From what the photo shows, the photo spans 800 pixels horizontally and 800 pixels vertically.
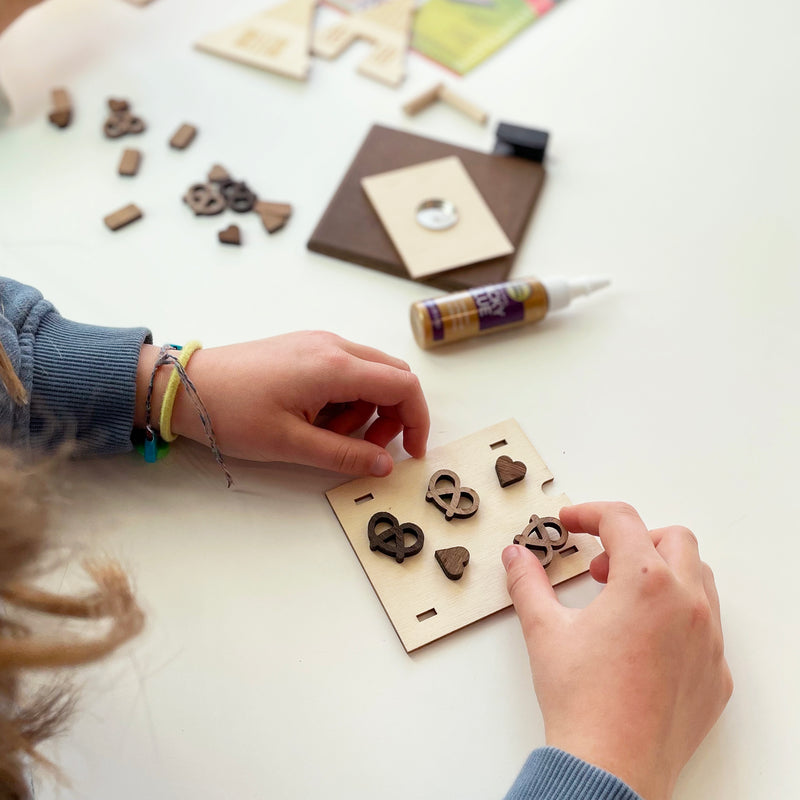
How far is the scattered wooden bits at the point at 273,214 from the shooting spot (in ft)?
3.41

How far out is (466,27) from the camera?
Answer: 1295mm

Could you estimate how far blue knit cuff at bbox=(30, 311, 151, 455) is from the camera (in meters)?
0.79

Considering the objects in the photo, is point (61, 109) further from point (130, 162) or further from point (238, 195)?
point (238, 195)

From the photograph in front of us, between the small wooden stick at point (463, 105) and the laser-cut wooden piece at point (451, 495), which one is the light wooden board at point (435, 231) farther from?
the laser-cut wooden piece at point (451, 495)

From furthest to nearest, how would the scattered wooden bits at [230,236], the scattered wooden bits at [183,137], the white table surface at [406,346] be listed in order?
the scattered wooden bits at [183,137] → the scattered wooden bits at [230,236] → the white table surface at [406,346]

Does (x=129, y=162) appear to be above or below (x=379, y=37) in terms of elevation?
below

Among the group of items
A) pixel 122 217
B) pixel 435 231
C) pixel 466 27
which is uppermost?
pixel 466 27

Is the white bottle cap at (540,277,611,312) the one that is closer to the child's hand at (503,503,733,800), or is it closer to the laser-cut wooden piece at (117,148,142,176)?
the child's hand at (503,503,733,800)

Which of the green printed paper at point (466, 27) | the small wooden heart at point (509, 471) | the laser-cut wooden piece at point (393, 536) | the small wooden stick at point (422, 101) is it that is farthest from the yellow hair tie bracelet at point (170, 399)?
the green printed paper at point (466, 27)

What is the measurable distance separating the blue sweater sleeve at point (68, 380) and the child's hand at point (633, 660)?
17.0 inches

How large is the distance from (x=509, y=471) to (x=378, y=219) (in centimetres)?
41

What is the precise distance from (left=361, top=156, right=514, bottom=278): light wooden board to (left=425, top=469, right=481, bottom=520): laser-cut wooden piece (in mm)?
287

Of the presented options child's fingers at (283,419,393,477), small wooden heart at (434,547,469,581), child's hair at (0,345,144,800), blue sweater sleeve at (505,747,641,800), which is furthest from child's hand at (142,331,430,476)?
blue sweater sleeve at (505,747,641,800)

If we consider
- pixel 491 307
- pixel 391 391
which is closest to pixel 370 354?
pixel 391 391
